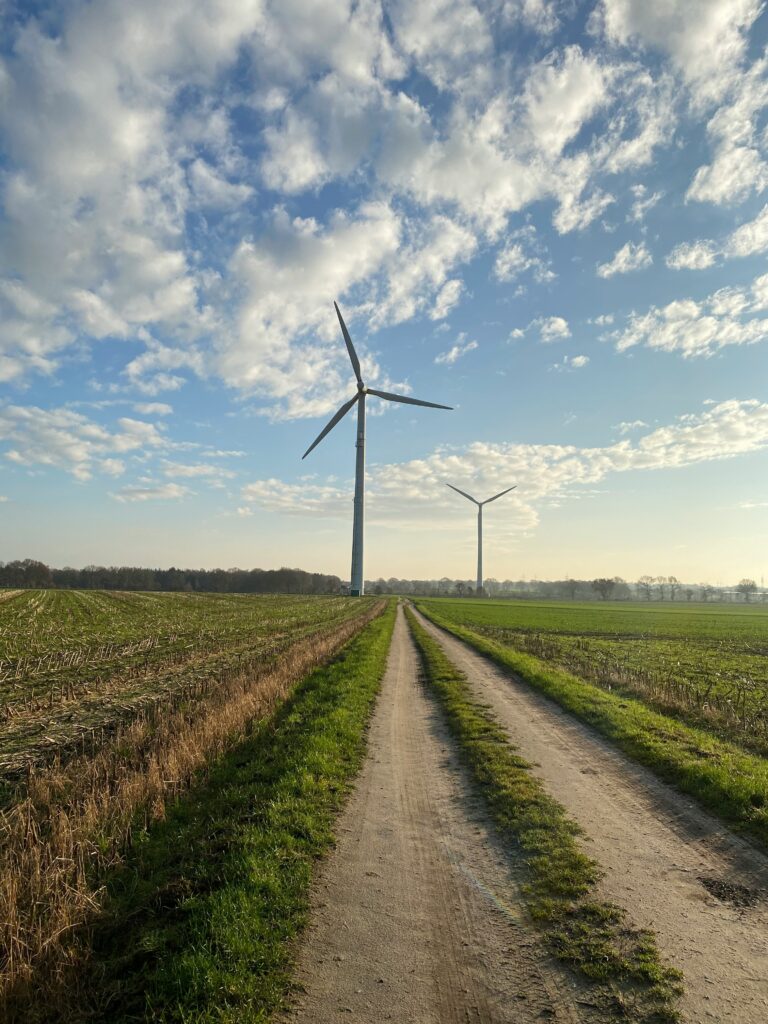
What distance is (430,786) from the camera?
10.6 meters

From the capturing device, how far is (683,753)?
40.0 feet

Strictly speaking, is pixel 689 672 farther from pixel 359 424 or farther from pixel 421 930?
pixel 359 424

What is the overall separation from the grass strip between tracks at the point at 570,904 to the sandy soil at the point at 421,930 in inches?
11.1

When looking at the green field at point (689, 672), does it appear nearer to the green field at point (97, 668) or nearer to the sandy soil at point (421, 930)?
the sandy soil at point (421, 930)

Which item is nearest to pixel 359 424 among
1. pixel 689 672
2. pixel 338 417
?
pixel 338 417

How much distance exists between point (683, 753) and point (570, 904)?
7215 millimetres

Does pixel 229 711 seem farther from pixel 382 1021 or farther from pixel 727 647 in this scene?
pixel 727 647

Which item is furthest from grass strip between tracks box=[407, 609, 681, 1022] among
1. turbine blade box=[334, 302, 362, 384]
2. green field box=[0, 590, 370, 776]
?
turbine blade box=[334, 302, 362, 384]

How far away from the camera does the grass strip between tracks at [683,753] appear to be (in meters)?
9.41

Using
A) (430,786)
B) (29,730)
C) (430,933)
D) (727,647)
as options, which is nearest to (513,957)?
(430,933)

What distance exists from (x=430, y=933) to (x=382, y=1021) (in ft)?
4.45

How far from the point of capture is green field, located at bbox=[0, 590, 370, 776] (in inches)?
586

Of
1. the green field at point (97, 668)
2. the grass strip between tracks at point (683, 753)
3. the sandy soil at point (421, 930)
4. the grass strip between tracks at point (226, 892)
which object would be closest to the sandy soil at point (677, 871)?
the grass strip between tracks at point (683, 753)

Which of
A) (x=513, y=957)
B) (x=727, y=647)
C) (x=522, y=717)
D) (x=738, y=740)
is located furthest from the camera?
(x=727, y=647)
